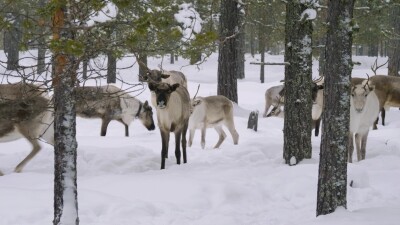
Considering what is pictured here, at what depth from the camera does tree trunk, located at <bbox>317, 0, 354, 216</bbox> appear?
4922 mm

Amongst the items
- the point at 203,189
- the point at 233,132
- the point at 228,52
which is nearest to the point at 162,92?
the point at 203,189

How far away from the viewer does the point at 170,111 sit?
962 cm

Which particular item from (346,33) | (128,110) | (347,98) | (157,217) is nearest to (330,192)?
(347,98)

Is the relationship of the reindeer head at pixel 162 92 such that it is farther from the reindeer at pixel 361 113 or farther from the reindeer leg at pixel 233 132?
the reindeer leg at pixel 233 132

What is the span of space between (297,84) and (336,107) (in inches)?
122

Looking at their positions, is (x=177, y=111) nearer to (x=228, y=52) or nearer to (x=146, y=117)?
(x=146, y=117)

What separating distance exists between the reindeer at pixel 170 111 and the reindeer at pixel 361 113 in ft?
10.4

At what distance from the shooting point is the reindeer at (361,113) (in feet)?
31.8

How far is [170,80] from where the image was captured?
1574 centimetres

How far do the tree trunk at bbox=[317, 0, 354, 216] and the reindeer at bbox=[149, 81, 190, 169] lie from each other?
4.35 meters

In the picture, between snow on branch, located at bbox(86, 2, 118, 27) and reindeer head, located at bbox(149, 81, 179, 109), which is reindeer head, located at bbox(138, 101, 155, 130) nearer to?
snow on branch, located at bbox(86, 2, 118, 27)

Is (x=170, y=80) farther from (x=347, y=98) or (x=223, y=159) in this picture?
(x=347, y=98)

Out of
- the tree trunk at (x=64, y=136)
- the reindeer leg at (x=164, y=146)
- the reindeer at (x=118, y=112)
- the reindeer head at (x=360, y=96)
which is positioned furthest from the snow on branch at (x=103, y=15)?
the reindeer at (x=118, y=112)

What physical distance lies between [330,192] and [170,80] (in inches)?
427
